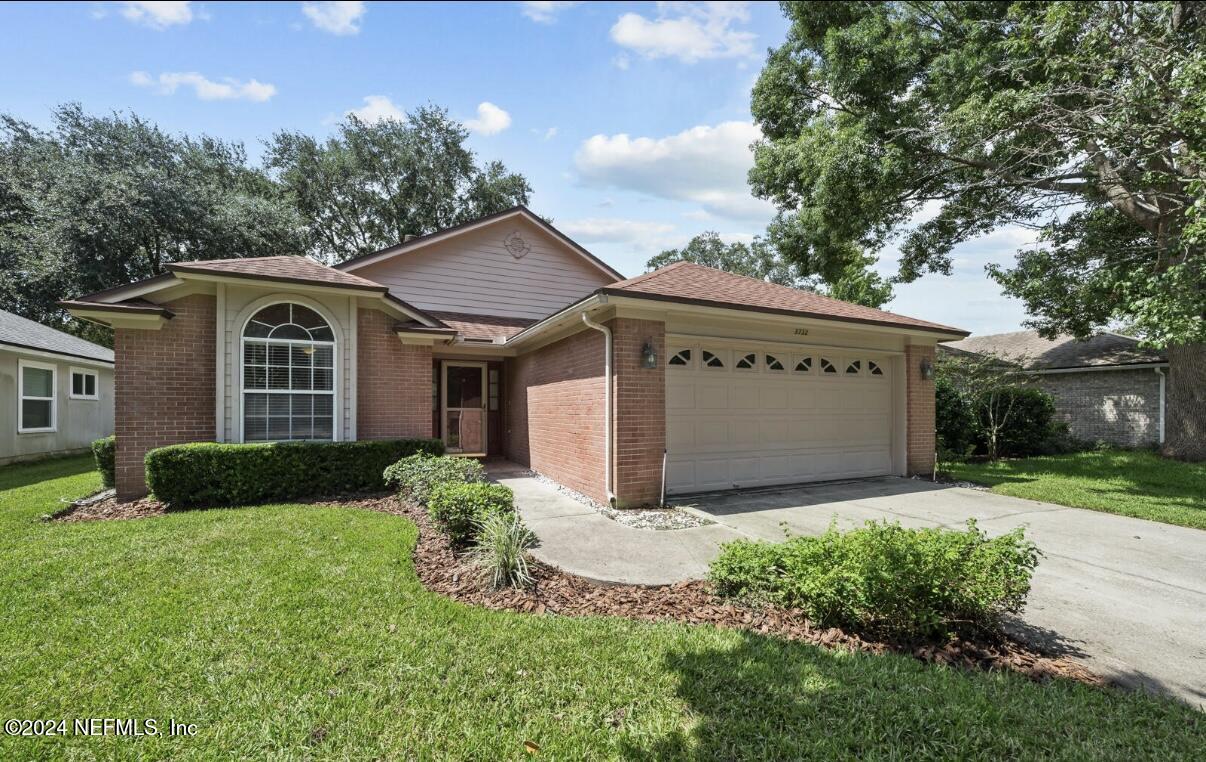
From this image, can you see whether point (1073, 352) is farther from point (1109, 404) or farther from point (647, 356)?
point (647, 356)

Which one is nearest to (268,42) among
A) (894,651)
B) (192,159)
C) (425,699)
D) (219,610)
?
(219,610)

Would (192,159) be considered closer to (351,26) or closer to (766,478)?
(351,26)

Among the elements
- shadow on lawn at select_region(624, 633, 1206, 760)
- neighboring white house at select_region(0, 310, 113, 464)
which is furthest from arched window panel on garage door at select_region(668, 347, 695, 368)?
neighboring white house at select_region(0, 310, 113, 464)

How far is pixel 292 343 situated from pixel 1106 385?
2218 centimetres

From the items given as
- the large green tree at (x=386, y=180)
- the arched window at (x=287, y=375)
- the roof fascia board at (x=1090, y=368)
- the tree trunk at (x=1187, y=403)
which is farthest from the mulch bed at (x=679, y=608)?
the large green tree at (x=386, y=180)

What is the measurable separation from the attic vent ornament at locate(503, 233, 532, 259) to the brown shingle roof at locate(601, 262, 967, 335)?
611 centimetres

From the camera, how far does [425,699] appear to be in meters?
2.74

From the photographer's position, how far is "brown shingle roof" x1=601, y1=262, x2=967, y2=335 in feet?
24.0

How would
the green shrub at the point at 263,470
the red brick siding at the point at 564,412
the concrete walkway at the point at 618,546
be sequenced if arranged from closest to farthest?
the concrete walkway at the point at 618,546 < the green shrub at the point at 263,470 < the red brick siding at the point at 564,412

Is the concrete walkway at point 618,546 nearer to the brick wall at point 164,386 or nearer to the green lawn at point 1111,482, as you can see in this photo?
the brick wall at point 164,386

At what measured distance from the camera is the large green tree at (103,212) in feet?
58.5

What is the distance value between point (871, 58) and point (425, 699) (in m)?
14.3

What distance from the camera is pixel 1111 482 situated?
31.5 ft

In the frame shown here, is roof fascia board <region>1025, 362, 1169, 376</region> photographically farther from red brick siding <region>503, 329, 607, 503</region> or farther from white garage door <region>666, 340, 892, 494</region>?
red brick siding <region>503, 329, 607, 503</region>
